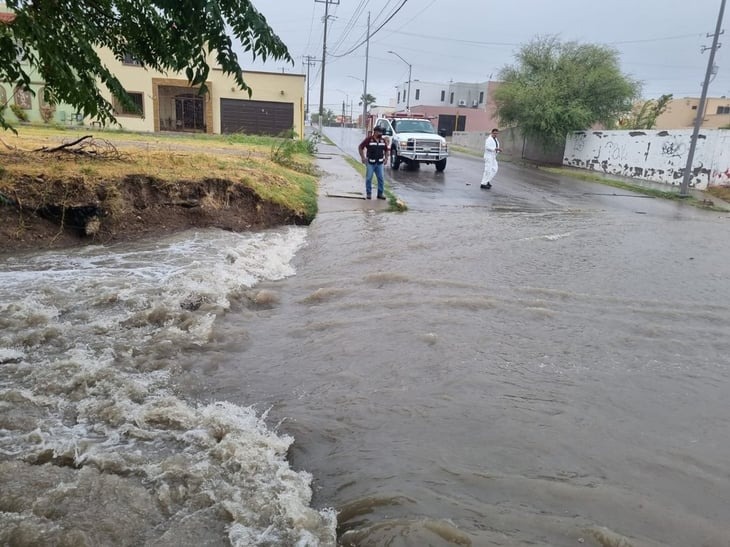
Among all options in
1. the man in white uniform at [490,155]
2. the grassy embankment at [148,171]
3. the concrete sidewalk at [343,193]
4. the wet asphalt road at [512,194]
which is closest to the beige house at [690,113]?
the wet asphalt road at [512,194]

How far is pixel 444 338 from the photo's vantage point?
5668 mm

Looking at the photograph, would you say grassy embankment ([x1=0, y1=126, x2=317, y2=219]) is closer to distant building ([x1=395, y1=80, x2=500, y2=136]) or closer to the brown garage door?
the brown garage door

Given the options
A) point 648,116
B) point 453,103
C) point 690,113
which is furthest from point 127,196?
point 453,103

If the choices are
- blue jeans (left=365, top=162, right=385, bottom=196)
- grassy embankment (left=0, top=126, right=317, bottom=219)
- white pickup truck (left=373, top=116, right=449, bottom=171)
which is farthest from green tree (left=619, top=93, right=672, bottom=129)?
grassy embankment (left=0, top=126, right=317, bottom=219)

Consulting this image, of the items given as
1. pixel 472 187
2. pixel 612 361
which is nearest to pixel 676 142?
pixel 472 187

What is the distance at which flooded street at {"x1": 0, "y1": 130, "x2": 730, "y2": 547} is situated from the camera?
3.18 meters

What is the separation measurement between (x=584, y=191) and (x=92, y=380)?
1774 centimetres

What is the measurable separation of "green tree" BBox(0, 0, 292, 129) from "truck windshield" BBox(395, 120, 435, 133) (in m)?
18.5

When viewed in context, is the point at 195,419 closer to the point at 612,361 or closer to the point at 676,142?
the point at 612,361

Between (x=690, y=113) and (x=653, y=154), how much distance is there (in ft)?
135

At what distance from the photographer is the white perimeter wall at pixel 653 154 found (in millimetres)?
19828

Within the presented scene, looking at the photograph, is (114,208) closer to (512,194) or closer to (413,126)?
(512,194)

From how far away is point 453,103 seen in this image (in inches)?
3329

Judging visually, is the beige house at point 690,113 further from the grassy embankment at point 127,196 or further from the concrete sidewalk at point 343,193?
the grassy embankment at point 127,196
